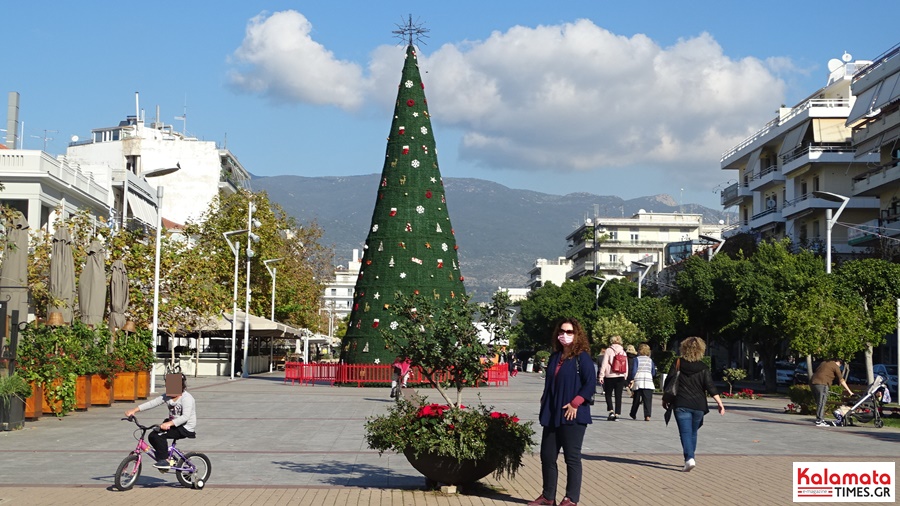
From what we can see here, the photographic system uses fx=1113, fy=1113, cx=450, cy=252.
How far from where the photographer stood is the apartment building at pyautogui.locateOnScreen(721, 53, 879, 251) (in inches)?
2274

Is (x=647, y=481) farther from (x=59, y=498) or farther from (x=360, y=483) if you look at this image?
(x=59, y=498)

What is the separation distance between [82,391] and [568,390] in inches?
602

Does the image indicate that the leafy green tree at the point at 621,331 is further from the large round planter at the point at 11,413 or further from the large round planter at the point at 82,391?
the large round planter at the point at 11,413

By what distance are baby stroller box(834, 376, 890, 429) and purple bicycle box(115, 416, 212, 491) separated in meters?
14.3

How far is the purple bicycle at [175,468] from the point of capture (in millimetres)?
11352

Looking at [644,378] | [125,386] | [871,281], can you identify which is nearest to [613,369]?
[644,378]

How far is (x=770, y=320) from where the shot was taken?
132ft

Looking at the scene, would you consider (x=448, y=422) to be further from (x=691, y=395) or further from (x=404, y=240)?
(x=404, y=240)

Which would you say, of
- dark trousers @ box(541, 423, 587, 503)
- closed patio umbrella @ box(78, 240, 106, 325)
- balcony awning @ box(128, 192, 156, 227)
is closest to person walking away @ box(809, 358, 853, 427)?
dark trousers @ box(541, 423, 587, 503)

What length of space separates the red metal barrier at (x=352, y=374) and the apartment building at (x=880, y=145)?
17385 mm

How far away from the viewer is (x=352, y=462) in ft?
46.5

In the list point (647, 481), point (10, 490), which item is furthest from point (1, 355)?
point (647, 481)

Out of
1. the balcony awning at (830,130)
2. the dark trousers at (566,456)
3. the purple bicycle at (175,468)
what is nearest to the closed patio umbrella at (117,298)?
the purple bicycle at (175,468)

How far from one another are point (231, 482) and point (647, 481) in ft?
15.2
